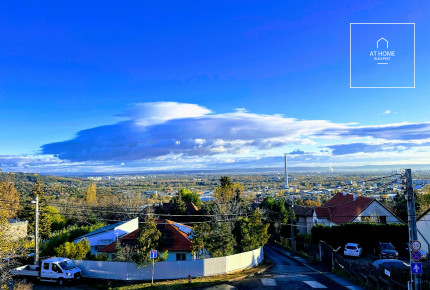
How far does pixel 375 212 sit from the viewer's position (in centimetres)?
4294

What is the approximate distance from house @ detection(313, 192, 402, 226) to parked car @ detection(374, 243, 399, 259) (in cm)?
744

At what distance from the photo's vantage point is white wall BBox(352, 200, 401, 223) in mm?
42719

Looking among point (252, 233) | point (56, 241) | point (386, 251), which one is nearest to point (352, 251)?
point (386, 251)

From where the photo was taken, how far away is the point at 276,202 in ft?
180

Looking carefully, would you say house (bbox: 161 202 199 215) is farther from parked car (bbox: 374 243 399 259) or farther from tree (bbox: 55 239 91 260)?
tree (bbox: 55 239 91 260)

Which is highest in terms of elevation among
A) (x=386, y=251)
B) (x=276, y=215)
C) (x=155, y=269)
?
(x=155, y=269)

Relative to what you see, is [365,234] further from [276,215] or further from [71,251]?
[71,251]

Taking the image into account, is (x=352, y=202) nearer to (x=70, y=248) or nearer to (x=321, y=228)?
(x=321, y=228)

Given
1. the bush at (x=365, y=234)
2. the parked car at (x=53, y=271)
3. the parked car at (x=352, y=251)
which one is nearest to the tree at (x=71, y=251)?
the parked car at (x=53, y=271)

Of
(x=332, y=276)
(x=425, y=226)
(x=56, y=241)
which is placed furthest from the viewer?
(x=56, y=241)

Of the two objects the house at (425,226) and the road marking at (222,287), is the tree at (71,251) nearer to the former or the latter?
the road marking at (222,287)

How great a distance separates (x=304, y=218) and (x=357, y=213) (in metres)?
9.11

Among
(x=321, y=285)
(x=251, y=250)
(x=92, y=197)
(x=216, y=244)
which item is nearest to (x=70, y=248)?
(x=216, y=244)

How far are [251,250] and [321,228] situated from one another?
10556mm
